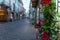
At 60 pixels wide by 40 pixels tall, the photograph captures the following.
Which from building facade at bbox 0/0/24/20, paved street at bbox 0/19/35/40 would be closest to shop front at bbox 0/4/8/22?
building facade at bbox 0/0/24/20

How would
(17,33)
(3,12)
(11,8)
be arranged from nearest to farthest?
(17,33) < (3,12) < (11,8)

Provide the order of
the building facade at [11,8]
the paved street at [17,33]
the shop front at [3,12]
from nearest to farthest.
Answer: the paved street at [17,33]
the shop front at [3,12]
the building facade at [11,8]

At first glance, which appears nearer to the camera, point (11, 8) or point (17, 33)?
point (17, 33)

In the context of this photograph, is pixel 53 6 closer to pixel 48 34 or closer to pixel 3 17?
pixel 48 34

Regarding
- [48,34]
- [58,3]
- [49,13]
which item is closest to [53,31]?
[48,34]

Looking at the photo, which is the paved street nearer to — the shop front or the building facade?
the shop front

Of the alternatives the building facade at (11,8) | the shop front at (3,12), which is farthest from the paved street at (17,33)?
the building facade at (11,8)

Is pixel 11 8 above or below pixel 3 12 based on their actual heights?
above

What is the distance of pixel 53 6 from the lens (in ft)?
12.4

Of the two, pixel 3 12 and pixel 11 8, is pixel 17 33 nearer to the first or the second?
pixel 3 12

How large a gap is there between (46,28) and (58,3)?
90 centimetres

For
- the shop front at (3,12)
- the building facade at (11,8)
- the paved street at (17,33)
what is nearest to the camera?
the paved street at (17,33)

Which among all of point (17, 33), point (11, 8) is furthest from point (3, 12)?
point (17, 33)

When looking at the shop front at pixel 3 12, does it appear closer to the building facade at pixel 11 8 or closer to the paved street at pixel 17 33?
the building facade at pixel 11 8
